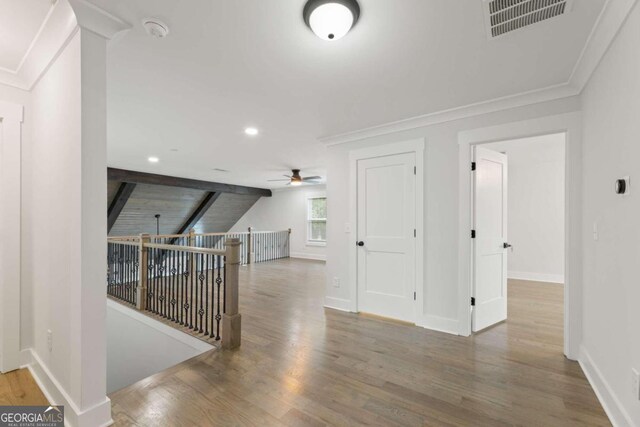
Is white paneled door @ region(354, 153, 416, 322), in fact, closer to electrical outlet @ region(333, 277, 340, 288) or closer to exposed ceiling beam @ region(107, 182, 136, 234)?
electrical outlet @ region(333, 277, 340, 288)

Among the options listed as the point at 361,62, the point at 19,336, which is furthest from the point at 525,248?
the point at 19,336

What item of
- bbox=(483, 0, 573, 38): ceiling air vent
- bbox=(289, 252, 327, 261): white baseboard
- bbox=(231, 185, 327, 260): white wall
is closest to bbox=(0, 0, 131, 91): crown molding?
bbox=(483, 0, 573, 38): ceiling air vent

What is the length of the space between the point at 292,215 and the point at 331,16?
27.3ft

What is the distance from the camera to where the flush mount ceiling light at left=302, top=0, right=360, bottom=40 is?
146 centimetres

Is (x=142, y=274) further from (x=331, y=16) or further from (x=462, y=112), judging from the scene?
(x=462, y=112)

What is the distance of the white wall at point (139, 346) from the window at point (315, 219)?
18.4 feet

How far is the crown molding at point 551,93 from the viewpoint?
1.56 metres

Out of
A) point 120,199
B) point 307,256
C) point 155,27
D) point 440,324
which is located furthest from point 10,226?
point 307,256

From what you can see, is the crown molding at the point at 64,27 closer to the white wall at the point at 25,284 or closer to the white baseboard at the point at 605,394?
the white wall at the point at 25,284

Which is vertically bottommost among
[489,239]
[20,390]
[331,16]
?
[20,390]

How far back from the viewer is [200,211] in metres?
9.16

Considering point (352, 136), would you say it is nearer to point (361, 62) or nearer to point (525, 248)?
point (361, 62)

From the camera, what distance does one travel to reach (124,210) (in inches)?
298

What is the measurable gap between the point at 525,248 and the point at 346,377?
553cm
